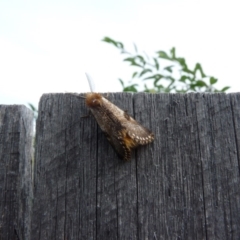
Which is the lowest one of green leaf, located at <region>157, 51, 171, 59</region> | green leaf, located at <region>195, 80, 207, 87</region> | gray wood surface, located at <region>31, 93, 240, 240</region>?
gray wood surface, located at <region>31, 93, 240, 240</region>

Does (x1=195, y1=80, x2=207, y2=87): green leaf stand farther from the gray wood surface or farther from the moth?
the moth

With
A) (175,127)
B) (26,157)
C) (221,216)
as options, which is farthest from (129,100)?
(221,216)

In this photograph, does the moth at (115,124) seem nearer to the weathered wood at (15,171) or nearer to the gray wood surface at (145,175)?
the gray wood surface at (145,175)

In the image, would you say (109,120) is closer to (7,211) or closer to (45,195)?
(45,195)

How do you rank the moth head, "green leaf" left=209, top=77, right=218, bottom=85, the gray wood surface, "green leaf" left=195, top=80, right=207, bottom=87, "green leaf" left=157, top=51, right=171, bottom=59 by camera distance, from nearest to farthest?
the gray wood surface → the moth head → "green leaf" left=209, top=77, right=218, bottom=85 → "green leaf" left=195, top=80, right=207, bottom=87 → "green leaf" left=157, top=51, right=171, bottom=59

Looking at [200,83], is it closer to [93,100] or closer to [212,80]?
[212,80]

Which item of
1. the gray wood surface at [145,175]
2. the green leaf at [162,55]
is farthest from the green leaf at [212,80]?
the gray wood surface at [145,175]

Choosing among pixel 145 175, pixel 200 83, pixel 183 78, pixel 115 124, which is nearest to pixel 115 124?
pixel 115 124

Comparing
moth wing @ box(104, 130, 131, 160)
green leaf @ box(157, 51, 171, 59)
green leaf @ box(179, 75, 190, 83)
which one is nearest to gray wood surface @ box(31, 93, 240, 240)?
moth wing @ box(104, 130, 131, 160)
